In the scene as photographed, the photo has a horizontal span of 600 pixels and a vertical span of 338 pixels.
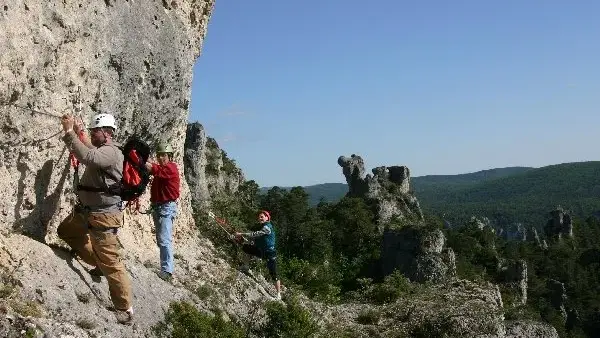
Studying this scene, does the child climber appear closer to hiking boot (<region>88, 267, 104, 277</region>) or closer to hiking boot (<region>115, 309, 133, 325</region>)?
hiking boot (<region>88, 267, 104, 277</region>)

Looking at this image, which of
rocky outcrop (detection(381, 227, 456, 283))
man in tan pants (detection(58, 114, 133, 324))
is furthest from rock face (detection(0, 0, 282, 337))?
rocky outcrop (detection(381, 227, 456, 283))

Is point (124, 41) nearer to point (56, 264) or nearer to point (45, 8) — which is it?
point (45, 8)

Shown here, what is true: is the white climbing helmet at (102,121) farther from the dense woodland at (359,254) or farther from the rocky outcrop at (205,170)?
the rocky outcrop at (205,170)

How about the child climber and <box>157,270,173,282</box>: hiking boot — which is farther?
the child climber

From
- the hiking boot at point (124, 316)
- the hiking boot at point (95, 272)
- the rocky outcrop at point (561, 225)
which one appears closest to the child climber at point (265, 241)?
the hiking boot at point (95, 272)

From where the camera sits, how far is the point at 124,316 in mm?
7559

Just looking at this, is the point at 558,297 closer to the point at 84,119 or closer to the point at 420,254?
the point at 420,254

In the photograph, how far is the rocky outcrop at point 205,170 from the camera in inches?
1273

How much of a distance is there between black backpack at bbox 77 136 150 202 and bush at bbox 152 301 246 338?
7.02 ft

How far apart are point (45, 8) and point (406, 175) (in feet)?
221

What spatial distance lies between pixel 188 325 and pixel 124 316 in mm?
1445

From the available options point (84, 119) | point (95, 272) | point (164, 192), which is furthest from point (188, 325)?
point (84, 119)

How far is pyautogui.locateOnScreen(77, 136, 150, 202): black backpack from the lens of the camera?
7.16 meters

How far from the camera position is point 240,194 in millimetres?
47688
